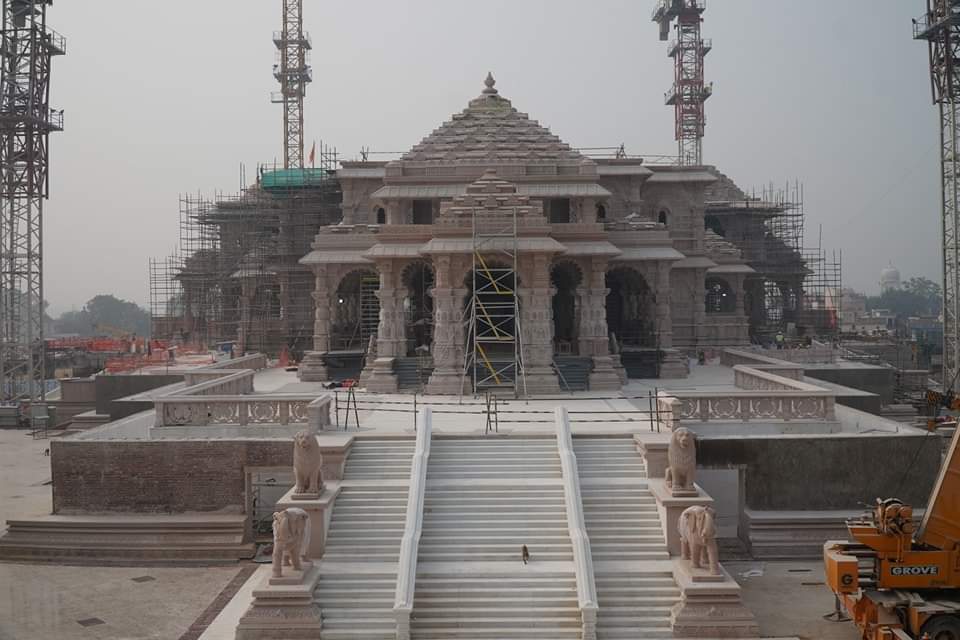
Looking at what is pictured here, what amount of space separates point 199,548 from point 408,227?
15.0 metres

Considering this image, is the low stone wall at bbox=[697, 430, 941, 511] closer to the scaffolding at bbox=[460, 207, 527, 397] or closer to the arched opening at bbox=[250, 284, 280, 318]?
the scaffolding at bbox=[460, 207, 527, 397]

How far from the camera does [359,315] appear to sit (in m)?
38.6

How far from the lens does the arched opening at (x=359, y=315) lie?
123 ft

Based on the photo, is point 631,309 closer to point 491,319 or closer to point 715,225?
point 491,319

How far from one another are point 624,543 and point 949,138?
1332 inches

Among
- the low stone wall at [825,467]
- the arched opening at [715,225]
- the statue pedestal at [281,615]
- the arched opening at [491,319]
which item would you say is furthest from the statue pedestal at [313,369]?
the arched opening at [715,225]

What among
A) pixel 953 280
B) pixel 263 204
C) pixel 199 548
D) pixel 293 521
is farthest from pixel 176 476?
pixel 953 280

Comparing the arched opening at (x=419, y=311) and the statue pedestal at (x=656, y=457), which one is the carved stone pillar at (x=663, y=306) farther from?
the statue pedestal at (x=656, y=457)

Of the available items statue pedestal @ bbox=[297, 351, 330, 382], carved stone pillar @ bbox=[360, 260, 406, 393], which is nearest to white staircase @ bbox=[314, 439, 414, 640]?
carved stone pillar @ bbox=[360, 260, 406, 393]

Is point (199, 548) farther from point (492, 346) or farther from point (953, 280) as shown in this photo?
point (953, 280)

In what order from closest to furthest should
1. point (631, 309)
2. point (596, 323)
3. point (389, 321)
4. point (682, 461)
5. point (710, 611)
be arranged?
point (710, 611)
point (682, 461)
point (596, 323)
point (389, 321)
point (631, 309)

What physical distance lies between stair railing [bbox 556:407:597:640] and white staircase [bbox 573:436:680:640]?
30 cm

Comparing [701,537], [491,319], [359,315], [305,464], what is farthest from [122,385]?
[701,537]

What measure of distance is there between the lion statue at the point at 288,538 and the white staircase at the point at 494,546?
6.74 feet
